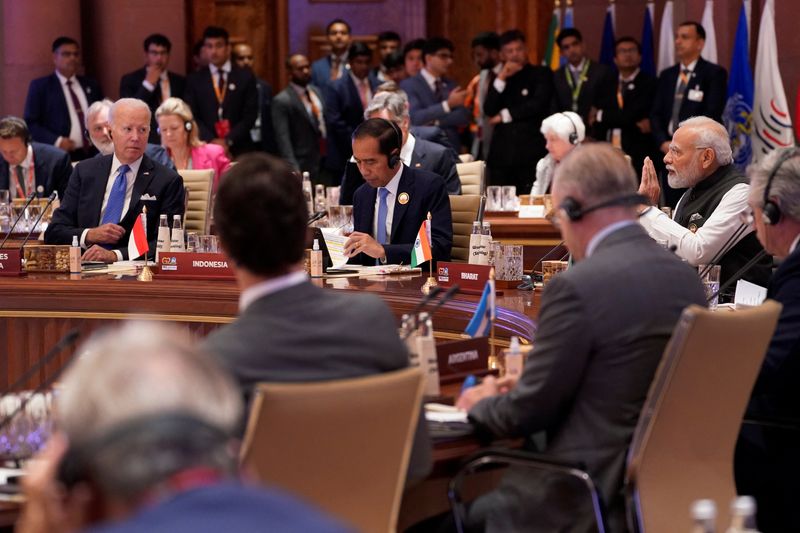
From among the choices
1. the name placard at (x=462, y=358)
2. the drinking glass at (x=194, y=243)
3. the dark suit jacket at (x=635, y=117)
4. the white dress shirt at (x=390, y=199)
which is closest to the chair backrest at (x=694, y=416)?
the name placard at (x=462, y=358)

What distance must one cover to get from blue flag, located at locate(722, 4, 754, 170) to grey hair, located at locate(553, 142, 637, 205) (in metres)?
7.07

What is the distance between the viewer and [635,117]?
10172mm

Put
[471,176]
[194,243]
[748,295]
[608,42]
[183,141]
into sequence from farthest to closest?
[608,42]
[183,141]
[471,176]
[194,243]
[748,295]

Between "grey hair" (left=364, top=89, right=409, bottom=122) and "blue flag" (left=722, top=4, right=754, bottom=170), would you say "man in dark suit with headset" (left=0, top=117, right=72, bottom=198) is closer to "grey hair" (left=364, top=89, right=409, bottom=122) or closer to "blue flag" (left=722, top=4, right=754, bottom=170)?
"grey hair" (left=364, top=89, right=409, bottom=122)

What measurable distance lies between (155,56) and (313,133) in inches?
54.8

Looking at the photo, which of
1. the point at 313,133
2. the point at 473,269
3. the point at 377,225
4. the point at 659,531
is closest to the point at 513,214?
the point at 377,225

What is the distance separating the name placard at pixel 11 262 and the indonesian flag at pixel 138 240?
0.45 m

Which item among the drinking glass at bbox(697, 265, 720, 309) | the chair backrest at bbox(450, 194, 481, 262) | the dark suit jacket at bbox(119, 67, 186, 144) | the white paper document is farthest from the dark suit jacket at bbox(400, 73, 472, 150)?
the white paper document

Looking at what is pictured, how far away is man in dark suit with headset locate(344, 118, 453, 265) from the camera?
5.38 metres

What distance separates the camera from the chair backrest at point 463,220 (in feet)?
19.2

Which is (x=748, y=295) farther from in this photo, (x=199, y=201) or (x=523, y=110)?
(x=523, y=110)

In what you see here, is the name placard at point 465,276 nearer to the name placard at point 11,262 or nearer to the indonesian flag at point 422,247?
the indonesian flag at point 422,247

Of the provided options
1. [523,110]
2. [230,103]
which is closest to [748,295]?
[523,110]

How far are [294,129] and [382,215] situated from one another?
516 centimetres
